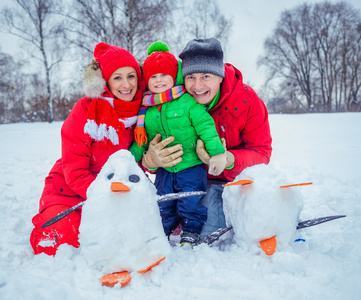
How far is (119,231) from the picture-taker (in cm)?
110

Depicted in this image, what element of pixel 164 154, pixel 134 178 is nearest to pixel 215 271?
pixel 134 178

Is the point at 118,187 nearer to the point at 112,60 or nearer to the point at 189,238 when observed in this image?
the point at 189,238

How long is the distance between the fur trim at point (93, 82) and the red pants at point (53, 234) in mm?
808

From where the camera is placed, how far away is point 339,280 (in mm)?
1092

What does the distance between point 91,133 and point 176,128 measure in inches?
22.6

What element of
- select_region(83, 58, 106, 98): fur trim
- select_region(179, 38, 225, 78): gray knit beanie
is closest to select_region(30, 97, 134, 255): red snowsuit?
select_region(83, 58, 106, 98): fur trim

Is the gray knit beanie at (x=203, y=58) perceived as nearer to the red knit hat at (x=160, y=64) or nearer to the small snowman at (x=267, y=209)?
the red knit hat at (x=160, y=64)

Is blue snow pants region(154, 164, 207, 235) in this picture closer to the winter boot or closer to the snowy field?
the winter boot

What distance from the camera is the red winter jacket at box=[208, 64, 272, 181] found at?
191 cm

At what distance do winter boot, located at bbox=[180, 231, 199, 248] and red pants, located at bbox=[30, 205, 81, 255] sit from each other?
0.67m

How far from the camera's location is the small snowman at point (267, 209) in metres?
1.26

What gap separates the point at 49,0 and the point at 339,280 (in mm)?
13529

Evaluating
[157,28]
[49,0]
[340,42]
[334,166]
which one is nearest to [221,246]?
[334,166]

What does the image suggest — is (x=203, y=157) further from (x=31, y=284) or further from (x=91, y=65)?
(x=31, y=284)
